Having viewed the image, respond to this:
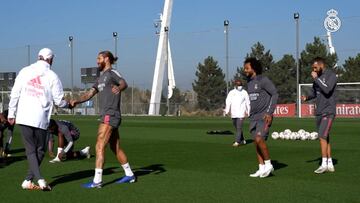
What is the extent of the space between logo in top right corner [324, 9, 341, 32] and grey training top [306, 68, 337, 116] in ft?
151

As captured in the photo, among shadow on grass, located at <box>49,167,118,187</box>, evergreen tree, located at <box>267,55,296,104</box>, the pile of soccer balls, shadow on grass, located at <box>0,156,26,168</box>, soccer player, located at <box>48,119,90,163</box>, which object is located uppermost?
evergreen tree, located at <box>267,55,296,104</box>

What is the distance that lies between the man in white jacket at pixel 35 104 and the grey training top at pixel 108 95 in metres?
0.66

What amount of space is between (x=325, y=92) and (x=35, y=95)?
499 centimetres

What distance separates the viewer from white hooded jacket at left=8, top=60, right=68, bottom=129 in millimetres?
8422

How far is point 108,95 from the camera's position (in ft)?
29.4

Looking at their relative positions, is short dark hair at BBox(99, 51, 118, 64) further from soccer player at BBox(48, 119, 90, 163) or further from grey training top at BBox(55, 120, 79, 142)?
grey training top at BBox(55, 120, 79, 142)

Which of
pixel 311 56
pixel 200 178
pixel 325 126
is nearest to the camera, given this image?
pixel 200 178

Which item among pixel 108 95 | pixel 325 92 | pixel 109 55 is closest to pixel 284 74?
pixel 325 92

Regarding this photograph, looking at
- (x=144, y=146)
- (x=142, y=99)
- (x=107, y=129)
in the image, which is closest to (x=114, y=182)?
(x=107, y=129)

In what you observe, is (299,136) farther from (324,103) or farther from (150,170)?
(150,170)

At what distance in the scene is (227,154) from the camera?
556 inches

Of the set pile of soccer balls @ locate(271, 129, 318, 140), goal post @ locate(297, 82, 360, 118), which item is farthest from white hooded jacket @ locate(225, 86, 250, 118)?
goal post @ locate(297, 82, 360, 118)

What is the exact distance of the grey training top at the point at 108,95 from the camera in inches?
352

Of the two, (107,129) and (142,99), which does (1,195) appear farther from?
(142,99)
